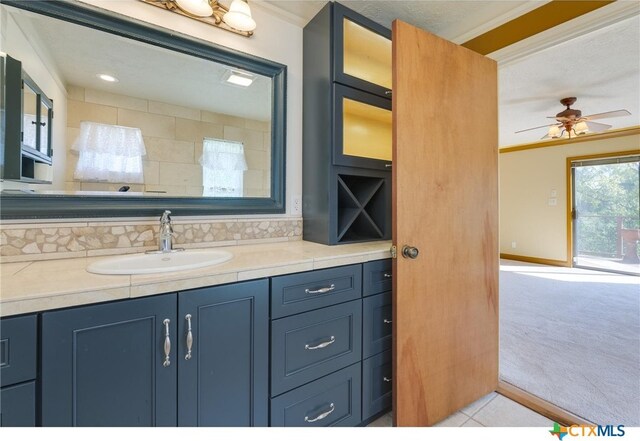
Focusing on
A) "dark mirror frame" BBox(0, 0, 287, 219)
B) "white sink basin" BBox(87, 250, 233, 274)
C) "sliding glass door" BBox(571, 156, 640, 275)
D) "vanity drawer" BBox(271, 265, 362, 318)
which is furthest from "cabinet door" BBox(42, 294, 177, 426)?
"sliding glass door" BBox(571, 156, 640, 275)

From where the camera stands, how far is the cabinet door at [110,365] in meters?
0.77

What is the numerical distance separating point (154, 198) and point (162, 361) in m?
0.80

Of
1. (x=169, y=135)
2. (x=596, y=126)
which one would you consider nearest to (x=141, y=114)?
(x=169, y=135)

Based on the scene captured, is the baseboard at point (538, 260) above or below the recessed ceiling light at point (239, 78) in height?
below

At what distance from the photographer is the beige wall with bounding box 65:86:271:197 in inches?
48.7

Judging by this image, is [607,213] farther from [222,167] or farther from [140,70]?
[140,70]

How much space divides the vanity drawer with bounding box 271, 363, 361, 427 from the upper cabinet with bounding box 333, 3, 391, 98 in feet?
5.13

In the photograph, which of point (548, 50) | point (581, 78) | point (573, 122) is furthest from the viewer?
point (573, 122)

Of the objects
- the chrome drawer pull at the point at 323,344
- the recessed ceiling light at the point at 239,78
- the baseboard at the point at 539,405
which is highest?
the recessed ceiling light at the point at 239,78

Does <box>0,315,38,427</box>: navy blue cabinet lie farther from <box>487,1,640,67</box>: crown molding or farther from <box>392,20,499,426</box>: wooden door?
<box>487,1,640,67</box>: crown molding

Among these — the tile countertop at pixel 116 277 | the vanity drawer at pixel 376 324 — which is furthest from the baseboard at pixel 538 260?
the tile countertop at pixel 116 277

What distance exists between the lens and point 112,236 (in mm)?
1285

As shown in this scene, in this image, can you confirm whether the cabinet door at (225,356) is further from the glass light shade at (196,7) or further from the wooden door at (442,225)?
the glass light shade at (196,7)

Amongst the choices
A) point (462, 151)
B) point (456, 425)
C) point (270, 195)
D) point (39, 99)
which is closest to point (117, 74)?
point (39, 99)
